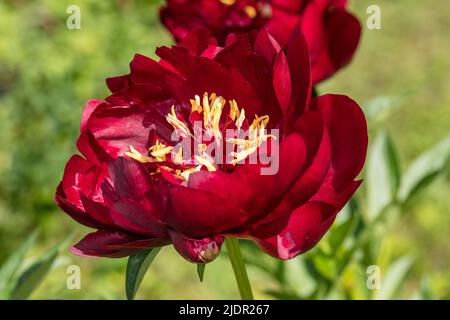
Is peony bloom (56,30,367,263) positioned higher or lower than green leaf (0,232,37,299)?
higher

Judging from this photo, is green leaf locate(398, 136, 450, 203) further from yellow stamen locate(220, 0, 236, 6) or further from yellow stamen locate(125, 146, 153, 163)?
yellow stamen locate(125, 146, 153, 163)

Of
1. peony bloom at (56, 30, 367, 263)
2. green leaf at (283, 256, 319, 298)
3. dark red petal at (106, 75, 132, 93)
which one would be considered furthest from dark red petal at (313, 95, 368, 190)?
green leaf at (283, 256, 319, 298)

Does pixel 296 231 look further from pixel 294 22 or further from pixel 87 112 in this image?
pixel 294 22

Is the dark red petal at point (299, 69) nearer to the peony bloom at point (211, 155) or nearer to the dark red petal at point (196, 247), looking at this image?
the peony bloom at point (211, 155)

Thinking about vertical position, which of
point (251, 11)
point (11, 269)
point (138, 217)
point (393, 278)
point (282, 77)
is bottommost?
point (393, 278)

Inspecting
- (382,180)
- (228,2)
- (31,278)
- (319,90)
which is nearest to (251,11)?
(228,2)
